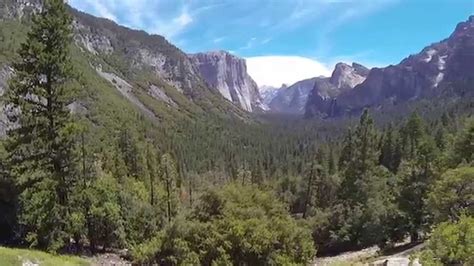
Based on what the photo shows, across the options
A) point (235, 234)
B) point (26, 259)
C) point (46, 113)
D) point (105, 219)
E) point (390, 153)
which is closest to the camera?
point (26, 259)

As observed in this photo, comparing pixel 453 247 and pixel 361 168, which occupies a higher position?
pixel 361 168

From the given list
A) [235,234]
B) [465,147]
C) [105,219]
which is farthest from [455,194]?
[105,219]

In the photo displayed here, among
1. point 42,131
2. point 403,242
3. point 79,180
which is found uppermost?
point 42,131

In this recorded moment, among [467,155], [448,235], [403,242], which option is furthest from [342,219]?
[448,235]

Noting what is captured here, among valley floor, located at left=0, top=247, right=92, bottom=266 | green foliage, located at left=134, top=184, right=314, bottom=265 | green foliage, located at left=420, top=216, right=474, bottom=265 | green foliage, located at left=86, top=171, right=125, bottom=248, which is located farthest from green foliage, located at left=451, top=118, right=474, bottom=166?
valley floor, located at left=0, top=247, right=92, bottom=266

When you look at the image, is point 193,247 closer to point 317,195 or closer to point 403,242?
point 403,242

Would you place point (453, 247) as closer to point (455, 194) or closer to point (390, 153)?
point (455, 194)
